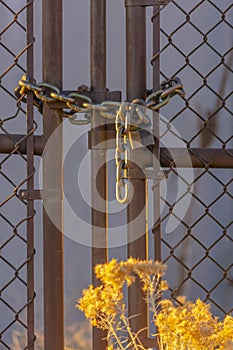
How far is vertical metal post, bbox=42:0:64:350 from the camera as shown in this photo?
103 cm

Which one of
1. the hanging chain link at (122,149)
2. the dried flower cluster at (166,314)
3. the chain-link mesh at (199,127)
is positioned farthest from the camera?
the chain-link mesh at (199,127)

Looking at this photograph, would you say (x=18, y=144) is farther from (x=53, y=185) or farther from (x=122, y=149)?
(x=122, y=149)

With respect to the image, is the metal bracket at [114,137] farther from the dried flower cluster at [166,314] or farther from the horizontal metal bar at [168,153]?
the dried flower cluster at [166,314]

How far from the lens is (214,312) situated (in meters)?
1.54

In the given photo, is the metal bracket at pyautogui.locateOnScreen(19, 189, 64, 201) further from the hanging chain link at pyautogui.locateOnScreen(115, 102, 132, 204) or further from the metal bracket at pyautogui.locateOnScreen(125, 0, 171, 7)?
the metal bracket at pyautogui.locateOnScreen(125, 0, 171, 7)

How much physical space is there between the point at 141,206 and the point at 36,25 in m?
0.68

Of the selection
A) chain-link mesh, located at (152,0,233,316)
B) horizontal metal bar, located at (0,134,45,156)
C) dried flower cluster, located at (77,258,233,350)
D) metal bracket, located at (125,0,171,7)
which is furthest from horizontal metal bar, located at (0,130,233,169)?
chain-link mesh, located at (152,0,233,316)

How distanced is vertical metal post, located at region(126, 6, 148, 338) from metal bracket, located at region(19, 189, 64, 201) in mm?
109

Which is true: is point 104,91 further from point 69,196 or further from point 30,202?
point 69,196

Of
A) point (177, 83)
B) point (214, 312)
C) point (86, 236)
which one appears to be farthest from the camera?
point (214, 312)

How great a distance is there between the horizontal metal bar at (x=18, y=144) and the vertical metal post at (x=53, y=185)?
0.02m

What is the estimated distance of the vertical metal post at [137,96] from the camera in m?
1.03

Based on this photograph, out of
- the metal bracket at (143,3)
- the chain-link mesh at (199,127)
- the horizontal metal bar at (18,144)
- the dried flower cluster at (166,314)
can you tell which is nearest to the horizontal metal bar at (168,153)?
the horizontal metal bar at (18,144)

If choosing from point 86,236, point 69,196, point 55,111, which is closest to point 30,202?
point 55,111
